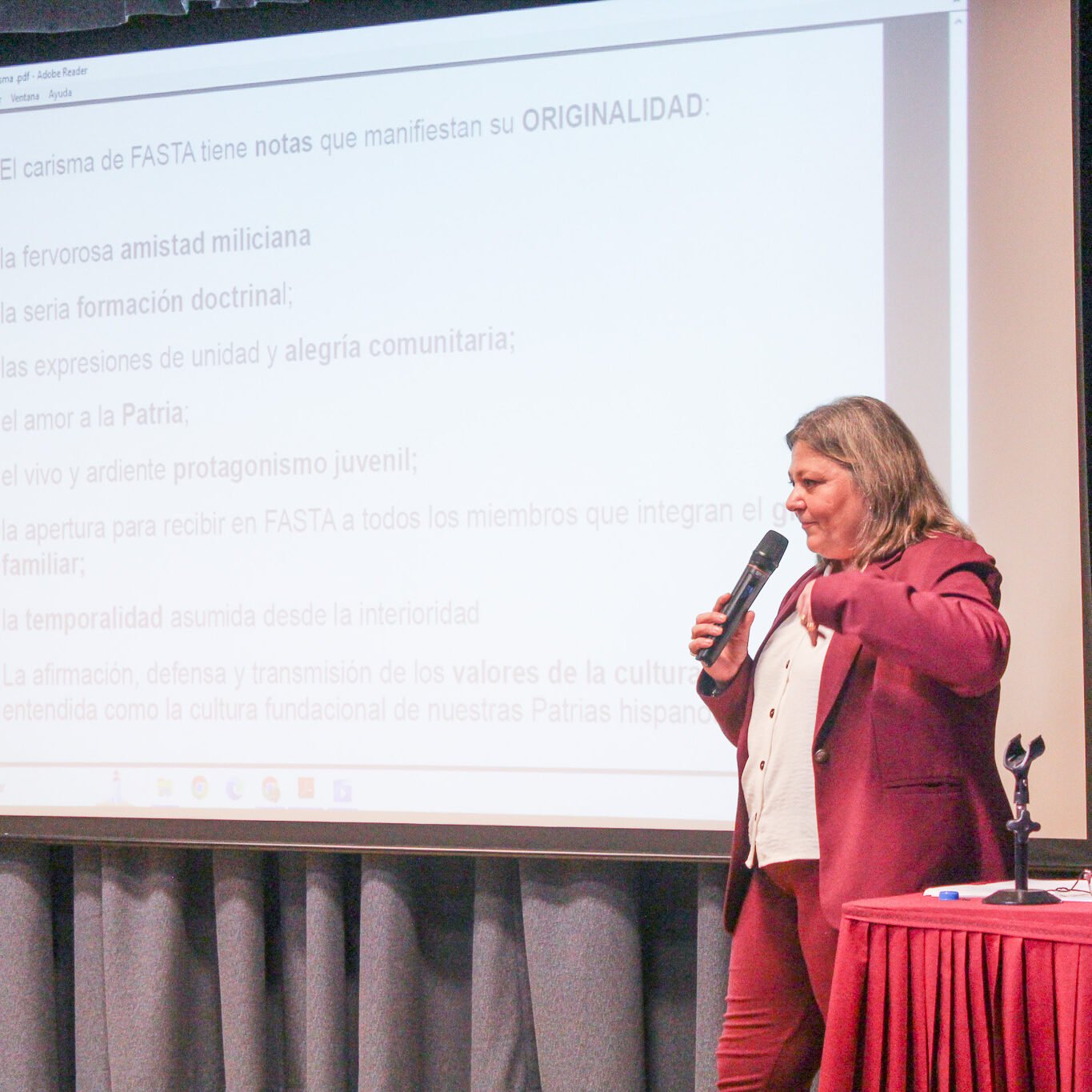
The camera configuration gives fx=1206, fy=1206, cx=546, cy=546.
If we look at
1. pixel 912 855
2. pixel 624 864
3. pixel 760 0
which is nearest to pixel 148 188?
pixel 760 0

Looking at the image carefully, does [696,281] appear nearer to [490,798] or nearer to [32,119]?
[490,798]

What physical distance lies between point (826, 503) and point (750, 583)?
0.18 m

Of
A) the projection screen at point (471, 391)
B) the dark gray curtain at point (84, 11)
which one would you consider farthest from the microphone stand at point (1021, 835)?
the dark gray curtain at point (84, 11)

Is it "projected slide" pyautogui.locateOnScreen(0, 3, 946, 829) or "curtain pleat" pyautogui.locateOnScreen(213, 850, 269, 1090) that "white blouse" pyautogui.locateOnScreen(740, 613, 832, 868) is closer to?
"projected slide" pyautogui.locateOnScreen(0, 3, 946, 829)

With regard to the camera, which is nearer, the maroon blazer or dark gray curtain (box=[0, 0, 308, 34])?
the maroon blazer

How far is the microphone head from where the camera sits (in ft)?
5.63

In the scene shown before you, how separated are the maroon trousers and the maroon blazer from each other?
0.49ft

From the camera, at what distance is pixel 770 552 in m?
1.73

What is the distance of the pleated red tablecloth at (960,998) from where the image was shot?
1273 millimetres

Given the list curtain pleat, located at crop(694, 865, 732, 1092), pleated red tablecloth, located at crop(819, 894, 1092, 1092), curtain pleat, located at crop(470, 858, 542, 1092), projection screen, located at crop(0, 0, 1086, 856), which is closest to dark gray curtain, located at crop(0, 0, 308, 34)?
projection screen, located at crop(0, 0, 1086, 856)

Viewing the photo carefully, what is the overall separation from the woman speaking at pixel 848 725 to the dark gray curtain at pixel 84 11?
1600mm

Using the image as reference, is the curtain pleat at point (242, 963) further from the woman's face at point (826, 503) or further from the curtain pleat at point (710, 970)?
the woman's face at point (826, 503)

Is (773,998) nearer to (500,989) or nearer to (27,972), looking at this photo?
(500,989)

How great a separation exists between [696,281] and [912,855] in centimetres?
114
